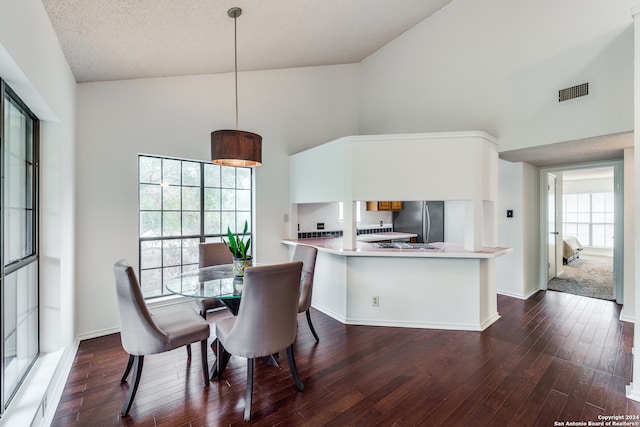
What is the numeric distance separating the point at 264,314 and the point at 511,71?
3879 millimetres

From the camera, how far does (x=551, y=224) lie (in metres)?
5.05

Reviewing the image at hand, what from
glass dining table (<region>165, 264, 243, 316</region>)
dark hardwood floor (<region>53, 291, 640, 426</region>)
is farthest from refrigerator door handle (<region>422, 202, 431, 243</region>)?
glass dining table (<region>165, 264, 243, 316</region>)

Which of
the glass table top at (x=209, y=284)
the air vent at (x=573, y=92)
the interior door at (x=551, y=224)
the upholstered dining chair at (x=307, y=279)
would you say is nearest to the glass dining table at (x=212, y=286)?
the glass table top at (x=209, y=284)

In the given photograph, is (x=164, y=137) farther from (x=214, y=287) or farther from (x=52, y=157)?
(x=214, y=287)

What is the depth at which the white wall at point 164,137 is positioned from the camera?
310cm

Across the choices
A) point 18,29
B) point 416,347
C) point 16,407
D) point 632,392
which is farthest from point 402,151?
point 16,407

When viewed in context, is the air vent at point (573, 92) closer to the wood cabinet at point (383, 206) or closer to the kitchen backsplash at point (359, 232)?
the wood cabinet at point (383, 206)

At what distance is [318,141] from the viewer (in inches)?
186

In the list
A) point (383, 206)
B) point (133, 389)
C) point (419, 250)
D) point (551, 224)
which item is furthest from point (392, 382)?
point (551, 224)

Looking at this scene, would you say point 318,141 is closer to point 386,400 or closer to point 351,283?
point 351,283

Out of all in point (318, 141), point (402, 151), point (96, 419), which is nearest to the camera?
point (96, 419)

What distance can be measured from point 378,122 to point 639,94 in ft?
10.3

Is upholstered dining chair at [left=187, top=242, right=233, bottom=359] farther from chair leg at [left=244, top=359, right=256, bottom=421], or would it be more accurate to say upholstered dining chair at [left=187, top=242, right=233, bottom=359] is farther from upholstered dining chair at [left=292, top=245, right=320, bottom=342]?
chair leg at [left=244, top=359, right=256, bottom=421]

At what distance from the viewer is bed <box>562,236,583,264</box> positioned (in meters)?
6.70
